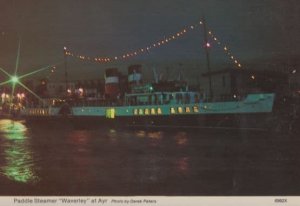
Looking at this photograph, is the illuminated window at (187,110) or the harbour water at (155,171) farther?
the illuminated window at (187,110)

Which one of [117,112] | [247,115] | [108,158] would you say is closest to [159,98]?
[117,112]

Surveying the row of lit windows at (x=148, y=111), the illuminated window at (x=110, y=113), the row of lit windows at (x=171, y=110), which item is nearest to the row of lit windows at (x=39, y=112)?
the illuminated window at (x=110, y=113)

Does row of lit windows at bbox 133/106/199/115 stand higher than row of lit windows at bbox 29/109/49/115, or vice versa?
row of lit windows at bbox 29/109/49/115

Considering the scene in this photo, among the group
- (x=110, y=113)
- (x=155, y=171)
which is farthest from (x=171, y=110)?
(x=155, y=171)

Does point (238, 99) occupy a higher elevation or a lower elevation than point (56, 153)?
higher

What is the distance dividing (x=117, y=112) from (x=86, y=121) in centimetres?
207

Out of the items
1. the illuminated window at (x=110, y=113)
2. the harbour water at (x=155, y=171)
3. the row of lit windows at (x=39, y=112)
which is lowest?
the harbour water at (x=155, y=171)

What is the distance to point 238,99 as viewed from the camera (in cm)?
2000

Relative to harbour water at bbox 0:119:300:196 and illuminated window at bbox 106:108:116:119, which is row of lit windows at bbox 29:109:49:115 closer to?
illuminated window at bbox 106:108:116:119

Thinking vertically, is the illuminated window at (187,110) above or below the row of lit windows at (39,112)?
below

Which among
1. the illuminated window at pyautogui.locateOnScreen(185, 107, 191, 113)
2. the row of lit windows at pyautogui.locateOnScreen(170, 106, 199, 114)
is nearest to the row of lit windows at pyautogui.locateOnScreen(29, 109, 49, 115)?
the row of lit windows at pyautogui.locateOnScreen(170, 106, 199, 114)

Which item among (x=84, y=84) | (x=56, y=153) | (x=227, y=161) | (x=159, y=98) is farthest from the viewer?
(x=84, y=84)

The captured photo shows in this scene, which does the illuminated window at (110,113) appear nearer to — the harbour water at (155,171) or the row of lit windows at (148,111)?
the row of lit windows at (148,111)
